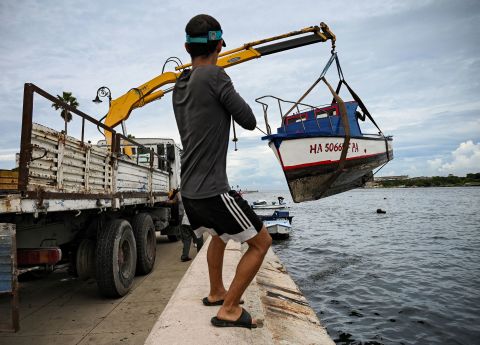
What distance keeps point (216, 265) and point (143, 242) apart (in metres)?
3.95

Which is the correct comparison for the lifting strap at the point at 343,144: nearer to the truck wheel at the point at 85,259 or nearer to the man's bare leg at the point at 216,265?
the truck wheel at the point at 85,259

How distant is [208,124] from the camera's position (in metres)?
2.17

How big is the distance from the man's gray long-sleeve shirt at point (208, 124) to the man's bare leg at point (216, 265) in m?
0.56

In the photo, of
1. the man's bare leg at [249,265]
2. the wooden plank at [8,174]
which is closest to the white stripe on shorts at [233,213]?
the man's bare leg at [249,265]

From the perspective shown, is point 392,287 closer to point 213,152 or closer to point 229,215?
point 229,215

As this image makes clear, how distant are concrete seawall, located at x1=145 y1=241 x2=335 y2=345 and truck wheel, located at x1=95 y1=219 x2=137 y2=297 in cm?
120

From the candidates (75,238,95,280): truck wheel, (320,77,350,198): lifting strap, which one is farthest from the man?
(320,77,350,198): lifting strap

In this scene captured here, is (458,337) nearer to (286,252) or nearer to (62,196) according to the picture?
(62,196)

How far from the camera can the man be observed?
2125mm

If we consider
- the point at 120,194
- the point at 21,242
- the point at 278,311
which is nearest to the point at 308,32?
the point at 120,194

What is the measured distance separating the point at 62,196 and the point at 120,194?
1.79m

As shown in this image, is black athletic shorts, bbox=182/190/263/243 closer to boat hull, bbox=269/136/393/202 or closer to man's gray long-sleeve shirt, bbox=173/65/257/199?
man's gray long-sleeve shirt, bbox=173/65/257/199

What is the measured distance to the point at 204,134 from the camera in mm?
2178

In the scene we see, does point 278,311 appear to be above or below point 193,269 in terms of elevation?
below
